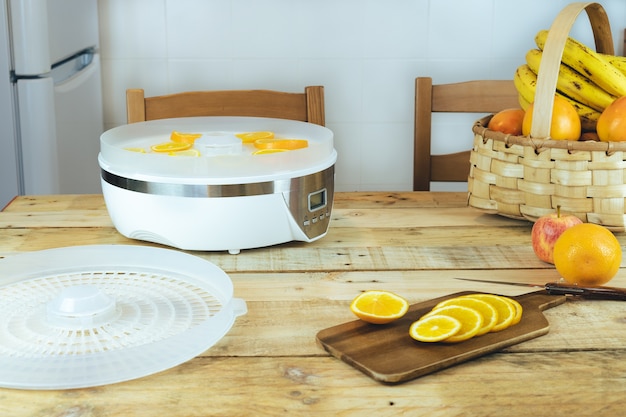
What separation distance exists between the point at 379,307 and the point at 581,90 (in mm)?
678

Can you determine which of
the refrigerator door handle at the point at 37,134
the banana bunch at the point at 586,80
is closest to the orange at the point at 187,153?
the banana bunch at the point at 586,80

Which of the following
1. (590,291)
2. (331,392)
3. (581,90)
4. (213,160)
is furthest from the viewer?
(581,90)

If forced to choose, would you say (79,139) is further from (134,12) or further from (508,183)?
(508,183)

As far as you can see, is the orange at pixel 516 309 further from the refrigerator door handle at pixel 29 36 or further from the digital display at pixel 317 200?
the refrigerator door handle at pixel 29 36

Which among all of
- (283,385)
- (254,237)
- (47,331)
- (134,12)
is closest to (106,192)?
(254,237)

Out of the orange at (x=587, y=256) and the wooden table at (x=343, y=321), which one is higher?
the orange at (x=587, y=256)

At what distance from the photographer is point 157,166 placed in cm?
115

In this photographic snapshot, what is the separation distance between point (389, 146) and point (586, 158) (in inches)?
50.4

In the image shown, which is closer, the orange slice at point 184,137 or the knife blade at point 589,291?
the knife blade at point 589,291

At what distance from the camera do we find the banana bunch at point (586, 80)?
1.34 m

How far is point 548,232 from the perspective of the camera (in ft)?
3.78

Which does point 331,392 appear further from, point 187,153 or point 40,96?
point 40,96

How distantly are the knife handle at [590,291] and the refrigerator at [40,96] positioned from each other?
135 cm

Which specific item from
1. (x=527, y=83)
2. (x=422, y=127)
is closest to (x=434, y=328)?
(x=527, y=83)
